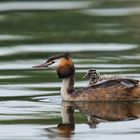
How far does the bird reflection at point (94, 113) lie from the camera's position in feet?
50.3

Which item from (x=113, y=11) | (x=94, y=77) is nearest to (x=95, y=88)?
(x=94, y=77)

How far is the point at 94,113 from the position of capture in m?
16.8

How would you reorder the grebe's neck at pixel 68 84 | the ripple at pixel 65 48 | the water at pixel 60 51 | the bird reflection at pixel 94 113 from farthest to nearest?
the ripple at pixel 65 48
the grebe's neck at pixel 68 84
the water at pixel 60 51
the bird reflection at pixel 94 113

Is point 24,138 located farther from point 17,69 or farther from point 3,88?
point 17,69

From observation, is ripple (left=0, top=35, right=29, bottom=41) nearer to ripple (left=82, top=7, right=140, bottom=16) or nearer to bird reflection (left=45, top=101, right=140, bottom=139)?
ripple (left=82, top=7, right=140, bottom=16)

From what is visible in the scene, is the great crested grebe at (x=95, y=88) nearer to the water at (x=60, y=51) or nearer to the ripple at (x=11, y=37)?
the water at (x=60, y=51)

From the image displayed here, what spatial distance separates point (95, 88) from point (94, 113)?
1.29 m

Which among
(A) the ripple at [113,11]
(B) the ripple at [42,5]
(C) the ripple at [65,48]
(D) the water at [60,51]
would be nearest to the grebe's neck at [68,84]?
(D) the water at [60,51]

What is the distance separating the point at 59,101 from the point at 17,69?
11.1 feet

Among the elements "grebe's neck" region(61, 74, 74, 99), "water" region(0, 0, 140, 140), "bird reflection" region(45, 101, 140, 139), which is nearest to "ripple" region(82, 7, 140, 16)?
"water" region(0, 0, 140, 140)

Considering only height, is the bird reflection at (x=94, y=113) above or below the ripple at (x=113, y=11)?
above

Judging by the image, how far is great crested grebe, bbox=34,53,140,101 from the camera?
1789cm

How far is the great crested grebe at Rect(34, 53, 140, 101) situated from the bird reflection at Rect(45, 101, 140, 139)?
0.17 metres

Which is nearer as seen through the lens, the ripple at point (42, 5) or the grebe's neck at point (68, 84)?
the grebe's neck at point (68, 84)
